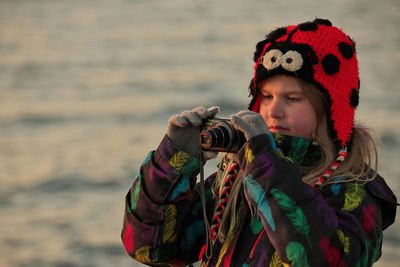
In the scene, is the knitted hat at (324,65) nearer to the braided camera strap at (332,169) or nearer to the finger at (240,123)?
the braided camera strap at (332,169)

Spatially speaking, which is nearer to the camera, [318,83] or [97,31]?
[318,83]

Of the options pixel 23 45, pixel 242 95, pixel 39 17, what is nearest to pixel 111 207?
pixel 242 95

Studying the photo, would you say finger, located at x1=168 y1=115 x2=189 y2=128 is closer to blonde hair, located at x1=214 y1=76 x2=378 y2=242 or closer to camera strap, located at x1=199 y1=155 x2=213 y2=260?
camera strap, located at x1=199 y1=155 x2=213 y2=260

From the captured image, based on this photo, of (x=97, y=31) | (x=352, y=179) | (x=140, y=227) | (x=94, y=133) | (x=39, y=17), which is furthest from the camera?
(x=39, y=17)

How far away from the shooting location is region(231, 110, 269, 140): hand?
6.97 feet

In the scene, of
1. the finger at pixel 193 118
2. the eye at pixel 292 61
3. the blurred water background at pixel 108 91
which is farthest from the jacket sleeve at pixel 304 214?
the blurred water background at pixel 108 91

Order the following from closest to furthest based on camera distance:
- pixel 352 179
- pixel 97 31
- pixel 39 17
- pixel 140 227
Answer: pixel 352 179
pixel 140 227
pixel 97 31
pixel 39 17

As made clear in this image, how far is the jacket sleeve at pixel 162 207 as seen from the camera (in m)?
2.30

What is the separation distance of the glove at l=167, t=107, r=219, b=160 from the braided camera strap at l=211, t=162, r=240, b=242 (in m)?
0.13

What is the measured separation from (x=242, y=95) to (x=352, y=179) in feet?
20.5

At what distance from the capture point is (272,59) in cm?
237

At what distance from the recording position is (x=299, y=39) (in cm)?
241

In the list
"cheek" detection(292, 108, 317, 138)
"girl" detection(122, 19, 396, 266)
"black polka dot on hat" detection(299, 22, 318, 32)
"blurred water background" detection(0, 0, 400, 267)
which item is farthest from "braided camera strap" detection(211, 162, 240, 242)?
"blurred water background" detection(0, 0, 400, 267)

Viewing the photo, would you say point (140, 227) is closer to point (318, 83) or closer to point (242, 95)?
point (318, 83)
